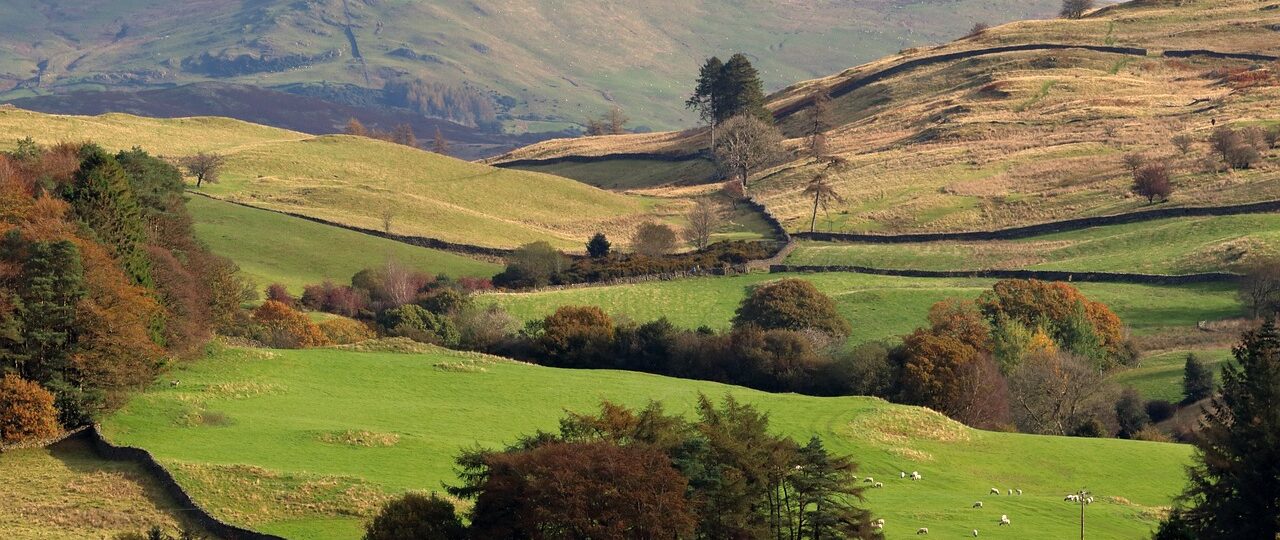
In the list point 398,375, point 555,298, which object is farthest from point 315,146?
point 398,375

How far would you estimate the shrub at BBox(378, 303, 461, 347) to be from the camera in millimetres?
88188

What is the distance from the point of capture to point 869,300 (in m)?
101

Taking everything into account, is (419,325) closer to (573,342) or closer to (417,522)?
(573,342)

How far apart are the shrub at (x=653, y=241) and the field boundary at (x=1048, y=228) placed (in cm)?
1215

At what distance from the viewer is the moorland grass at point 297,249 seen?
114062 mm

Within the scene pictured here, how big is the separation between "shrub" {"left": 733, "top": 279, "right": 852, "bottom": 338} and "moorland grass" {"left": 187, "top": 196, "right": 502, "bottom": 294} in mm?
31480

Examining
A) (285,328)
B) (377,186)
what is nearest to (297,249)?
(285,328)

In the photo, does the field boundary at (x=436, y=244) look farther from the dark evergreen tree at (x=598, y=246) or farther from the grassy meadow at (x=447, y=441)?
the grassy meadow at (x=447, y=441)

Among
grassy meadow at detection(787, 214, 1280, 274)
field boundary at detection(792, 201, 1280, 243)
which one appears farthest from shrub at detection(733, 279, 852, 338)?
field boundary at detection(792, 201, 1280, 243)

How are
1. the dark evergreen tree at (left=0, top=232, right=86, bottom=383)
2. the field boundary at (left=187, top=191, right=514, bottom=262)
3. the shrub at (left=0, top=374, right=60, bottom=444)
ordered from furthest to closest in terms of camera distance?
the field boundary at (left=187, top=191, right=514, bottom=262) < the dark evergreen tree at (left=0, top=232, right=86, bottom=383) < the shrub at (left=0, top=374, right=60, bottom=444)

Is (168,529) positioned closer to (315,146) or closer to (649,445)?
(649,445)

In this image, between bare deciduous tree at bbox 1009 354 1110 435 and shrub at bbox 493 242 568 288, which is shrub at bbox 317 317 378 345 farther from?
bare deciduous tree at bbox 1009 354 1110 435

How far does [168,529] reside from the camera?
44344 millimetres

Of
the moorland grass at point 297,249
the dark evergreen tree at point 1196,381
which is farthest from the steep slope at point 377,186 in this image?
the dark evergreen tree at point 1196,381
